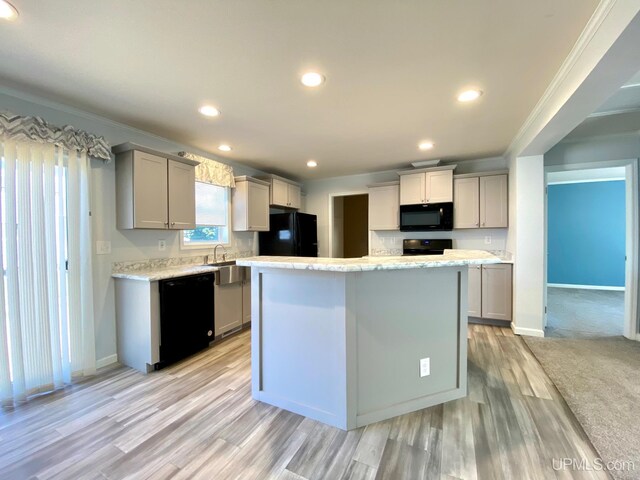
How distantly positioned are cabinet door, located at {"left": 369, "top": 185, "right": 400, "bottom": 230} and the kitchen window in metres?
2.46

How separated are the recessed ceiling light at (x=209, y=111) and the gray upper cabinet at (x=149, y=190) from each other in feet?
2.43

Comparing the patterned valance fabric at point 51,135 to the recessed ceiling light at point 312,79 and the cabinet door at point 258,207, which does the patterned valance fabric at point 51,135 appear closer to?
the cabinet door at point 258,207

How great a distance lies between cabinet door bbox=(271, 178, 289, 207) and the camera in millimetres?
4582

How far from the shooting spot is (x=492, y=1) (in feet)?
4.36

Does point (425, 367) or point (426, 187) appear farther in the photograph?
point (426, 187)

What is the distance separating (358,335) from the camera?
1.77m

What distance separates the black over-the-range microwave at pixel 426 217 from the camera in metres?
4.19

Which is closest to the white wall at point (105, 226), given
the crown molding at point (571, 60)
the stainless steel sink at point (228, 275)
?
the stainless steel sink at point (228, 275)

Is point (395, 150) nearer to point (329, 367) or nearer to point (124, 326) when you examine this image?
point (329, 367)

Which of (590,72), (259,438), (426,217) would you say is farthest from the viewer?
(426,217)

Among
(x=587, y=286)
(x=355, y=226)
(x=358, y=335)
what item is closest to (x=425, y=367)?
(x=358, y=335)

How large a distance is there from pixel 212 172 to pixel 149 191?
3.48ft

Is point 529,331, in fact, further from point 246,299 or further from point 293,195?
point 293,195

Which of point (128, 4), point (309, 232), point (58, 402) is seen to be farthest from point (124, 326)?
point (309, 232)
